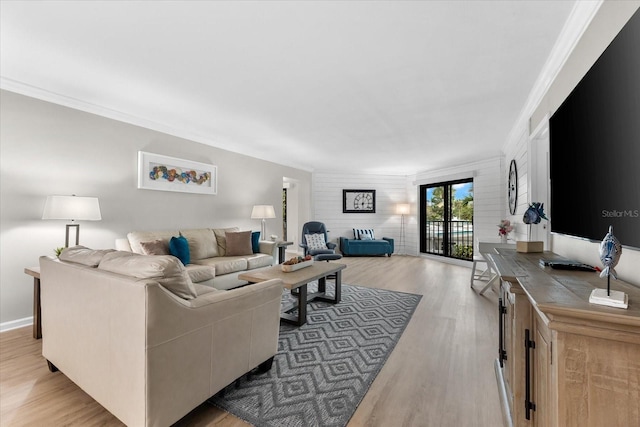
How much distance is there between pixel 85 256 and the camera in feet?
5.70

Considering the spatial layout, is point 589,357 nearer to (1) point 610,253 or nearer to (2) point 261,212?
(1) point 610,253

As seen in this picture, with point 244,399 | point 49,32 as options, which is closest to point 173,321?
point 244,399

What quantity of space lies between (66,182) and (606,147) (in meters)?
4.41

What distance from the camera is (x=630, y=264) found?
118 centimetres

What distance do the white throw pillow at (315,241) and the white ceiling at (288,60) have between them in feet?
8.91

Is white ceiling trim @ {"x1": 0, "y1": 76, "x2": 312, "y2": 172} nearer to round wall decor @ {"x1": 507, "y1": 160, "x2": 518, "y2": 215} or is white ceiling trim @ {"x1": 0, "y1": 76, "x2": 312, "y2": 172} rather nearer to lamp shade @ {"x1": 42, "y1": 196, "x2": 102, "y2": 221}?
lamp shade @ {"x1": 42, "y1": 196, "x2": 102, "y2": 221}

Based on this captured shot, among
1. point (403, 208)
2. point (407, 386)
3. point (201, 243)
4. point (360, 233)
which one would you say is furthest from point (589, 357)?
point (403, 208)

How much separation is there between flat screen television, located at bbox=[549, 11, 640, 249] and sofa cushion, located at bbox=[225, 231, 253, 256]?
3856mm

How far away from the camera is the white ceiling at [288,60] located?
1874 mm

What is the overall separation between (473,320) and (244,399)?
249 centimetres

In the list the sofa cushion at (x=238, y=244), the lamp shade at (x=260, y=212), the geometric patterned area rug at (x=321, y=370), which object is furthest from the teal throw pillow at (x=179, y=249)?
the lamp shade at (x=260, y=212)

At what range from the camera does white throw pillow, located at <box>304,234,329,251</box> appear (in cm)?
618

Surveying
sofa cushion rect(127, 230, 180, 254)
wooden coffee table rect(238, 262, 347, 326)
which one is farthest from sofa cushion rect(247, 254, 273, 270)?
sofa cushion rect(127, 230, 180, 254)

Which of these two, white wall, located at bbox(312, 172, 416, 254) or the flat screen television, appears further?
white wall, located at bbox(312, 172, 416, 254)
